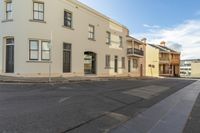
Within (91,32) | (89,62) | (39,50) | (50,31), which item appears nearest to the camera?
(39,50)

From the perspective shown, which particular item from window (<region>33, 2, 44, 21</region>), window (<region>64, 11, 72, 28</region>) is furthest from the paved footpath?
window (<region>64, 11, 72, 28</region>)

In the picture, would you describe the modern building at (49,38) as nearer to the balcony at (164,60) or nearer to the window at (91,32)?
the window at (91,32)

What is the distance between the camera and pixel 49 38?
77.0 ft

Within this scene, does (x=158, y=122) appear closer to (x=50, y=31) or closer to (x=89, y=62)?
(x=50, y=31)

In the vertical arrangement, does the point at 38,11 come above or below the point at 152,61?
above

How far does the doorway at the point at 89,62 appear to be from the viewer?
30.1 m

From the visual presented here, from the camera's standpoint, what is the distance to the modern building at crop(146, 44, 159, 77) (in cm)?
5587

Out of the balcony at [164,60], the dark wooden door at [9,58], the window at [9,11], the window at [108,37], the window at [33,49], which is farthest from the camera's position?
the balcony at [164,60]

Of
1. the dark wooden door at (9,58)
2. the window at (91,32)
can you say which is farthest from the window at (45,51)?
the window at (91,32)

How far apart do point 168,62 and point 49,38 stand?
160 feet

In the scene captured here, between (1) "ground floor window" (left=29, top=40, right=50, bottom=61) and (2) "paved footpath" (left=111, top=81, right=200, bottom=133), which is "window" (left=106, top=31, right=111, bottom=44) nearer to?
(1) "ground floor window" (left=29, top=40, right=50, bottom=61)

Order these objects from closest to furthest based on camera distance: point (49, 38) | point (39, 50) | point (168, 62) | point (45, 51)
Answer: point (39, 50) < point (45, 51) < point (49, 38) < point (168, 62)

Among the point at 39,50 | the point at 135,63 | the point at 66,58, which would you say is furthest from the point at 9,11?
the point at 135,63

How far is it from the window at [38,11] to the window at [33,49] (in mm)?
2115
